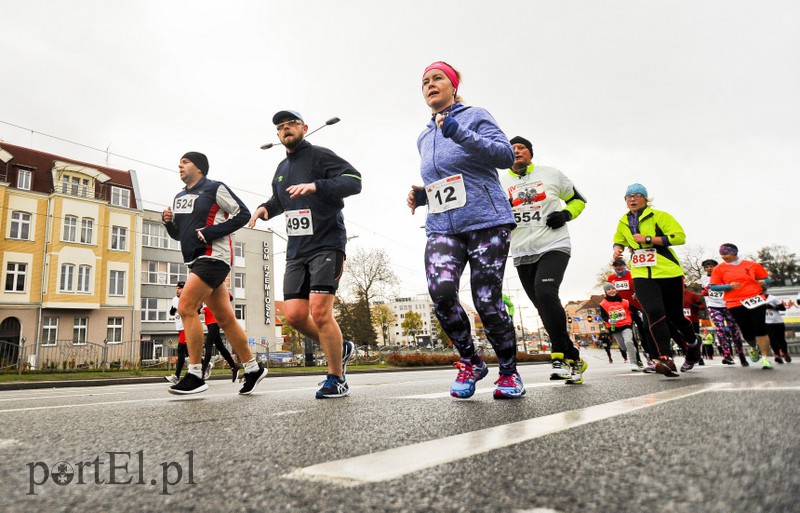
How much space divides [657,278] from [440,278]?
3.32 m

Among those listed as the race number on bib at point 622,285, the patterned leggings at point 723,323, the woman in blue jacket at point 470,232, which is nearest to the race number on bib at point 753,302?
the race number on bib at point 622,285

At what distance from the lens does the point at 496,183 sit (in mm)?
3357

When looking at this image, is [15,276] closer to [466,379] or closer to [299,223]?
[299,223]

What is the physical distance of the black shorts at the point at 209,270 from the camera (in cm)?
432

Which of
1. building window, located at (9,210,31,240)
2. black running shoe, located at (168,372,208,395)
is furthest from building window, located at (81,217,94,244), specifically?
black running shoe, located at (168,372,208,395)

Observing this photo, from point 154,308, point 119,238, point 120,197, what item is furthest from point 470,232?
point 154,308

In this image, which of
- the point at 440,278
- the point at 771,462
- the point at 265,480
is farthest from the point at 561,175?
the point at 265,480

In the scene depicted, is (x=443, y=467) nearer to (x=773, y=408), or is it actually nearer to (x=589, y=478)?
(x=589, y=478)

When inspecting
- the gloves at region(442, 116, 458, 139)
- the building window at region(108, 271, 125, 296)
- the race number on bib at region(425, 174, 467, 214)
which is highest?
the building window at region(108, 271, 125, 296)

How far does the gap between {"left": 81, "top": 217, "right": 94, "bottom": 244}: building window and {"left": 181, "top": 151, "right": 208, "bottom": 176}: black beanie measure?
29.7m

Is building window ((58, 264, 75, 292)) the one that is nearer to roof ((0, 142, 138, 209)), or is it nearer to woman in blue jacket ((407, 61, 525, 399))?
roof ((0, 142, 138, 209))

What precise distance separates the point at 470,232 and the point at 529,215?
1677mm

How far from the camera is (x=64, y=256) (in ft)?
93.3

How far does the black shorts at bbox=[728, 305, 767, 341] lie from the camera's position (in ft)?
22.5
